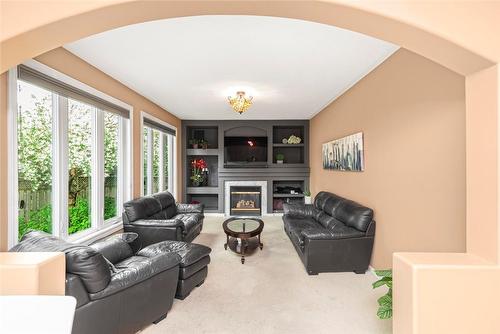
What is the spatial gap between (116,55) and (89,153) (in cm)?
135

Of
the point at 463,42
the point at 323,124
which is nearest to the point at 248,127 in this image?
the point at 323,124

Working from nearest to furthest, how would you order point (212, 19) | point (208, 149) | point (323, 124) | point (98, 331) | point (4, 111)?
point (98, 331), point (4, 111), point (212, 19), point (323, 124), point (208, 149)

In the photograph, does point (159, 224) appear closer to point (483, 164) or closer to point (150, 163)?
point (150, 163)

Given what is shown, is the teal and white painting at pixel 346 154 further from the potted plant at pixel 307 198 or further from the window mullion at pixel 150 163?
the window mullion at pixel 150 163

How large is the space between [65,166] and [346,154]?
396 cm

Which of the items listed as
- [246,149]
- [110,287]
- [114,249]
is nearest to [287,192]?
[246,149]

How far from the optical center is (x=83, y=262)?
5.34 ft

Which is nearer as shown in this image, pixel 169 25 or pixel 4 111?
pixel 4 111

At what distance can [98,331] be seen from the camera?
66.2 inches

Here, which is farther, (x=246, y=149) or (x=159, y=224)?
(x=246, y=149)

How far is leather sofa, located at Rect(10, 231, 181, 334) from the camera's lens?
1.62 m

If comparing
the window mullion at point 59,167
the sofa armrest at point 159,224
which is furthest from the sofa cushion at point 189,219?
the window mullion at point 59,167

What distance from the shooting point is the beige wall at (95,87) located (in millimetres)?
1921

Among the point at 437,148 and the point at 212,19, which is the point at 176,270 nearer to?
the point at 212,19
